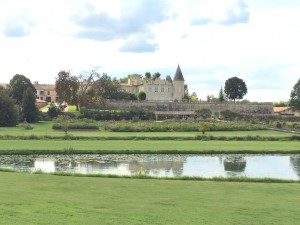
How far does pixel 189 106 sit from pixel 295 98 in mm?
19783

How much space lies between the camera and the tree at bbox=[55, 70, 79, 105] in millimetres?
83000

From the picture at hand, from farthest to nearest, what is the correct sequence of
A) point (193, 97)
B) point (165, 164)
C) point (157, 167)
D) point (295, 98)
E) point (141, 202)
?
point (193, 97) → point (295, 98) → point (165, 164) → point (157, 167) → point (141, 202)

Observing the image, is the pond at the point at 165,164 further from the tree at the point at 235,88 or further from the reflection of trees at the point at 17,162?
the tree at the point at 235,88

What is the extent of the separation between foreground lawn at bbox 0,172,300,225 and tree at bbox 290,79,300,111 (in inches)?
3039

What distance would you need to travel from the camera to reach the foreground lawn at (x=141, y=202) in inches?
397

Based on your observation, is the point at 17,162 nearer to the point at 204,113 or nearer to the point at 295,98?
the point at 204,113

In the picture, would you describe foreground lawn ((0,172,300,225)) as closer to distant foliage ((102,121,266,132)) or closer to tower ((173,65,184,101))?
distant foliage ((102,121,266,132))

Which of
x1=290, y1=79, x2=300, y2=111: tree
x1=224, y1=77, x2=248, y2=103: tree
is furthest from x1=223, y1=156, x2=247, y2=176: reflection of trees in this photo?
x1=224, y1=77, x2=248, y2=103: tree

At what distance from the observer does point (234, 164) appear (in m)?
28.5

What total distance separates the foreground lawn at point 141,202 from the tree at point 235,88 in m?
95.4

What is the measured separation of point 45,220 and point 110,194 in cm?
474

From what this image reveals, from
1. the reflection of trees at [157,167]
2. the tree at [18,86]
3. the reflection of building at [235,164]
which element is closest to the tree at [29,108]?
the tree at [18,86]

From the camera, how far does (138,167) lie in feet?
85.7

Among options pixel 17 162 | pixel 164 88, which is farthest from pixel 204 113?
pixel 17 162
